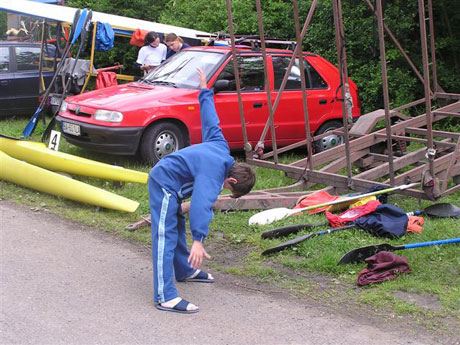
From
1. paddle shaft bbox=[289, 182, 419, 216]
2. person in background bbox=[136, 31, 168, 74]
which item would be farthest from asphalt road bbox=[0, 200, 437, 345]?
person in background bbox=[136, 31, 168, 74]

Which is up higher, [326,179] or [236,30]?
[236,30]

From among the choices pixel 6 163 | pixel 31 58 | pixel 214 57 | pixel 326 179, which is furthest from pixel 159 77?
pixel 31 58

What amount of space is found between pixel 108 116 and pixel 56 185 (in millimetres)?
1686

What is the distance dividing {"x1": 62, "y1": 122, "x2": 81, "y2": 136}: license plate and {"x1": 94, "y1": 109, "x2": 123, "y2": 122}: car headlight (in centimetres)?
35

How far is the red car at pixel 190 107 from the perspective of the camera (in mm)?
9672

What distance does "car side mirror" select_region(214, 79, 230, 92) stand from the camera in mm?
9539

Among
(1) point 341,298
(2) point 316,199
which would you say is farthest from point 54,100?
(1) point 341,298

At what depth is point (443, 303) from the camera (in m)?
5.35

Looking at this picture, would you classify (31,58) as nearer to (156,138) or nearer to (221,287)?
(156,138)

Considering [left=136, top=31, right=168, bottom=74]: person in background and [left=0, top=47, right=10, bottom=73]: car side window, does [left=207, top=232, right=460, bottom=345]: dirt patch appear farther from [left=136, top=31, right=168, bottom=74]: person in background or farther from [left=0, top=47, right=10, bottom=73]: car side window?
[left=0, top=47, right=10, bottom=73]: car side window

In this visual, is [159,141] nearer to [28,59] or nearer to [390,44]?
[28,59]

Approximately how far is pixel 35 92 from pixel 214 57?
495 centimetres

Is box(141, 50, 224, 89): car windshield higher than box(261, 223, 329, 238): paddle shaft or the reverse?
higher

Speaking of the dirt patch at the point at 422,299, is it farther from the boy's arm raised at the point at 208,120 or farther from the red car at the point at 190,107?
the red car at the point at 190,107
